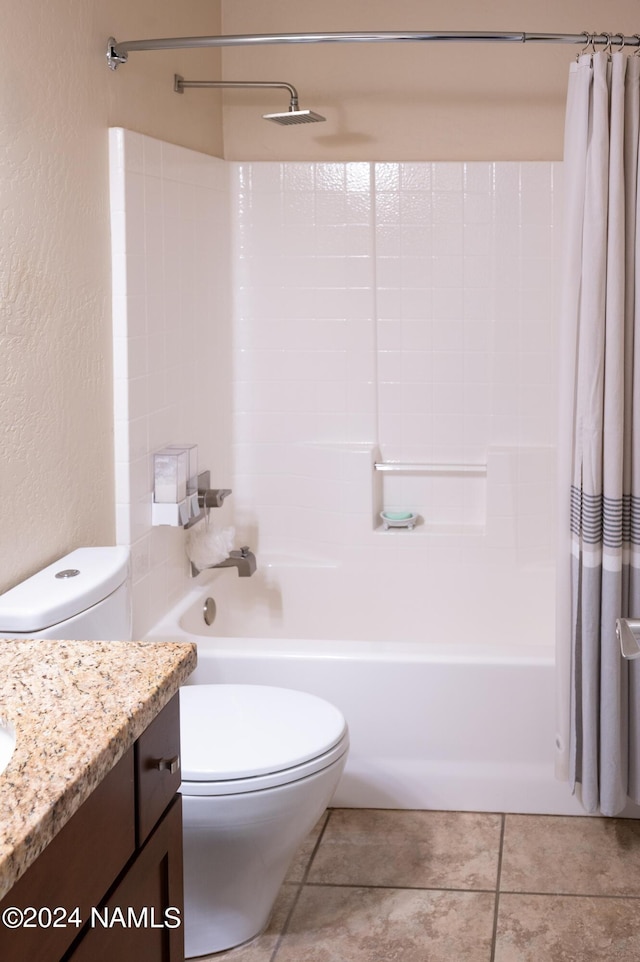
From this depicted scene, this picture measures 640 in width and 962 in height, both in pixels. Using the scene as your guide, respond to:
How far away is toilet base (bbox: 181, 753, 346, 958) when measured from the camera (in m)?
2.03

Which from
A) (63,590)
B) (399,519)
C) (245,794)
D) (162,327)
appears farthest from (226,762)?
(399,519)

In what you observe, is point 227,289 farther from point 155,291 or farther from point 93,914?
point 93,914

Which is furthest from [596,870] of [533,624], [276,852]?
[533,624]

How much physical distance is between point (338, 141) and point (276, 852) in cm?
246

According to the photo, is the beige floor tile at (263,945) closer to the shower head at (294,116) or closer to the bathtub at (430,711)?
the bathtub at (430,711)

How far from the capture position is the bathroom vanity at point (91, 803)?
1.02m

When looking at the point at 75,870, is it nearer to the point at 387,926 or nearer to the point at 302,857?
the point at 387,926

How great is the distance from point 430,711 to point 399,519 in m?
1.01

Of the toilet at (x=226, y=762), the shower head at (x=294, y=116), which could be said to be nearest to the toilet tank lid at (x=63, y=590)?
the toilet at (x=226, y=762)

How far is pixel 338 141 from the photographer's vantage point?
12.1 ft

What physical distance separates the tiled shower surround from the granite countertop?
198 cm

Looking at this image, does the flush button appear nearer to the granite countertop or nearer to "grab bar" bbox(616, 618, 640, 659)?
the granite countertop

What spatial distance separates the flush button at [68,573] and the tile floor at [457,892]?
2.77 ft

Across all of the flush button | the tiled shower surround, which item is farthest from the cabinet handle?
the tiled shower surround
